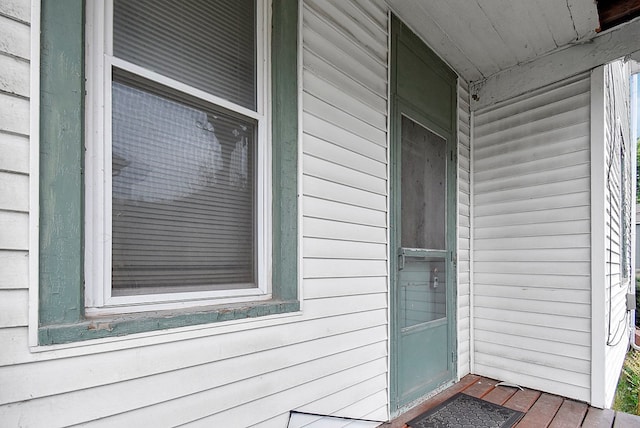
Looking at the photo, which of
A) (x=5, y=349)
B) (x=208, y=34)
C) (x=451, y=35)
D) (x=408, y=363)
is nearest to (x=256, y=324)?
(x=5, y=349)

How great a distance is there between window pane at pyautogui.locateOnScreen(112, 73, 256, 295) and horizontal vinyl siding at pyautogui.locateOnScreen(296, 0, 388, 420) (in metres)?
0.35

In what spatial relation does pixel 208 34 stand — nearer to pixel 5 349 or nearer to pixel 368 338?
pixel 5 349

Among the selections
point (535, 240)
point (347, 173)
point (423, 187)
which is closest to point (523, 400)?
point (535, 240)

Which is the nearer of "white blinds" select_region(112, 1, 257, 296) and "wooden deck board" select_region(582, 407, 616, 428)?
"white blinds" select_region(112, 1, 257, 296)

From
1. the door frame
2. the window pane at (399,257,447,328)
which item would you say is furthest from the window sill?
the window pane at (399,257,447,328)

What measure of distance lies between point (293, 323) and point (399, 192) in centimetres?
122

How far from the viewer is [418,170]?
2.68m

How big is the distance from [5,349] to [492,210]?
3327mm

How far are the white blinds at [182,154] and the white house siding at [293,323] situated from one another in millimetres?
248

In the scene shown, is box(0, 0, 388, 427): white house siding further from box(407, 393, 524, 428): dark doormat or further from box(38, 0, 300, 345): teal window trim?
box(407, 393, 524, 428): dark doormat

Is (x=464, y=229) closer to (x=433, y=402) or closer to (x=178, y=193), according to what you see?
(x=433, y=402)

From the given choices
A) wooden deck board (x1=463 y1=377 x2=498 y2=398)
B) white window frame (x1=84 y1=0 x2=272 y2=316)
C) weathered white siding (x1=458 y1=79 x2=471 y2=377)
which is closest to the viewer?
white window frame (x1=84 y1=0 x2=272 y2=316)

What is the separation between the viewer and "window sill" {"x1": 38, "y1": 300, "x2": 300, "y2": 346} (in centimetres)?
98

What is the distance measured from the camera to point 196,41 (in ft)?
4.59
